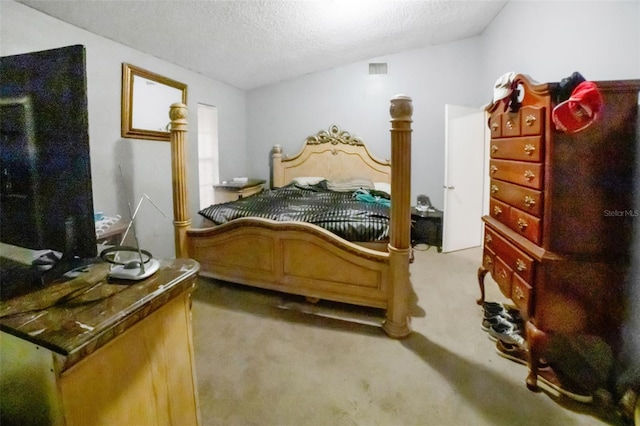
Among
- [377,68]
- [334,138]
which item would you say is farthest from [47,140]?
[377,68]

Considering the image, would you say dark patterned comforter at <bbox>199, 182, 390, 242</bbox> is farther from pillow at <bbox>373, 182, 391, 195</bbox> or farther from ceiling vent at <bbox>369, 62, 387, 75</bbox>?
ceiling vent at <bbox>369, 62, 387, 75</bbox>

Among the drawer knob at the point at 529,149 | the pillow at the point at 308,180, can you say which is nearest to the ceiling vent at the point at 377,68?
the pillow at the point at 308,180

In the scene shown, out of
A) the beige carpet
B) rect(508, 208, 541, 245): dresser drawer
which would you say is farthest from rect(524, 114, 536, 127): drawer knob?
the beige carpet

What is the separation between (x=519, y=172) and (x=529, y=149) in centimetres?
17

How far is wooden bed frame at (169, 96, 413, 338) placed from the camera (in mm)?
1922

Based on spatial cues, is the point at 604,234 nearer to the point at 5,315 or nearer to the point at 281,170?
the point at 5,315

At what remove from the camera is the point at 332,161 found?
4590 millimetres

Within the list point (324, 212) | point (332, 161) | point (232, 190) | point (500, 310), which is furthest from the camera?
point (332, 161)

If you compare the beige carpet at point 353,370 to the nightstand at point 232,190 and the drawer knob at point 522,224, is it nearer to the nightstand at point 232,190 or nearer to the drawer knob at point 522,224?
the drawer knob at point 522,224

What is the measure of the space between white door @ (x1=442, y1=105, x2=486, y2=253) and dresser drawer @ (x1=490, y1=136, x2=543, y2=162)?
62.0 inches

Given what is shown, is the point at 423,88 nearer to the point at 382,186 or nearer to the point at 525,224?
the point at 382,186

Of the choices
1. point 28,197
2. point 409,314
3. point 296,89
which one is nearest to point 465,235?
point 409,314

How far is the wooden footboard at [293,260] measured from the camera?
2.11 m

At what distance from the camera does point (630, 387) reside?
1.37 meters
